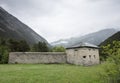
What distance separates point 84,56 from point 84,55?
19 cm

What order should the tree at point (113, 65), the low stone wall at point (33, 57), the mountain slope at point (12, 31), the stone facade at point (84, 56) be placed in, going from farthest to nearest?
the mountain slope at point (12, 31) < the low stone wall at point (33, 57) < the stone facade at point (84, 56) < the tree at point (113, 65)

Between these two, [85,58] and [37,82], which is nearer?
[37,82]

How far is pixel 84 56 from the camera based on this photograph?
29875 millimetres

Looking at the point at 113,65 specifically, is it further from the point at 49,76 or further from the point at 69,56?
the point at 69,56

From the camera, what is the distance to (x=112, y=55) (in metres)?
9.73

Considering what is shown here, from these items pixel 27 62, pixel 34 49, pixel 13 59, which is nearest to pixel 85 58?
pixel 27 62

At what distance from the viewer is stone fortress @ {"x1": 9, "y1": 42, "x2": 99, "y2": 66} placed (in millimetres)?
29953

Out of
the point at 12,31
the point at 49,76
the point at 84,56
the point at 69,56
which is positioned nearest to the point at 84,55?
the point at 84,56

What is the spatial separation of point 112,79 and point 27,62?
24.0m

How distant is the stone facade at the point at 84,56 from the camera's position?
29797mm

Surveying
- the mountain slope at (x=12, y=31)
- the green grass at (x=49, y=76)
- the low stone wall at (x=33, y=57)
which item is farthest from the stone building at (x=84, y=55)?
the mountain slope at (x=12, y=31)

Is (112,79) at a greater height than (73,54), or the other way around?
(73,54)

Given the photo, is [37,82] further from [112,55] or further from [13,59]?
[13,59]

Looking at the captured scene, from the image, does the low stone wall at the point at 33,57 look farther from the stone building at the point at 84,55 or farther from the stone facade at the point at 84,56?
the stone building at the point at 84,55
